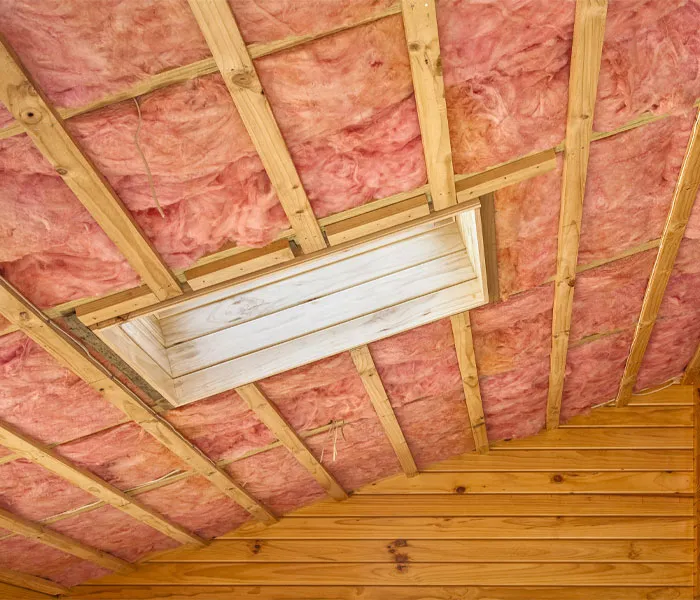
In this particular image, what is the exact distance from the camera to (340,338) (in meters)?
3.07

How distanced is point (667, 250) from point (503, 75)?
1.47 metres

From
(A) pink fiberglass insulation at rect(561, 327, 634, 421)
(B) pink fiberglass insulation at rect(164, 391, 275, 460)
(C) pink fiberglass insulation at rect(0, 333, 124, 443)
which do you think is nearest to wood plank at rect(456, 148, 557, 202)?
(B) pink fiberglass insulation at rect(164, 391, 275, 460)

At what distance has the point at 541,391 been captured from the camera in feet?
13.8

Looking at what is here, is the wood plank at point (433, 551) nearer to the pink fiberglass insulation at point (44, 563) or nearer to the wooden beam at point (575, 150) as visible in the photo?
the pink fiberglass insulation at point (44, 563)

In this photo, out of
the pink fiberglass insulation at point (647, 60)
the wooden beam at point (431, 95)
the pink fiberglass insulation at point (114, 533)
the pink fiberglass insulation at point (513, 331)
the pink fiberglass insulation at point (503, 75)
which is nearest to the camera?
the wooden beam at point (431, 95)

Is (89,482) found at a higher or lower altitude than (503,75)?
lower

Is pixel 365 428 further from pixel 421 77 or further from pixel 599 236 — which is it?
pixel 421 77

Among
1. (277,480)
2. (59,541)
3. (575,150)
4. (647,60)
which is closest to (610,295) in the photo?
(575,150)

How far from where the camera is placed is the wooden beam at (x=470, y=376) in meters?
3.28

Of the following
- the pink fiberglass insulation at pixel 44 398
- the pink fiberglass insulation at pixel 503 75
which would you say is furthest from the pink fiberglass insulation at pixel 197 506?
the pink fiberglass insulation at pixel 503 75

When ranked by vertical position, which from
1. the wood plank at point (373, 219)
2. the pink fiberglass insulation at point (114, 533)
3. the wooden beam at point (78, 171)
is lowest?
the pink fiberglass insulation at point (114, 533)

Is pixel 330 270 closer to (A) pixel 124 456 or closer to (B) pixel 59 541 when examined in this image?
(A) pixel 124 456

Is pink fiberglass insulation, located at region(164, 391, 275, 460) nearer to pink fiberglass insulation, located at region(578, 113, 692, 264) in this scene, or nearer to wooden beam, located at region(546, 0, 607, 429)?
wooden beam, located at region(546, 0, 607, 429)

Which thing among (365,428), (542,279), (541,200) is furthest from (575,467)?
(541,200)
